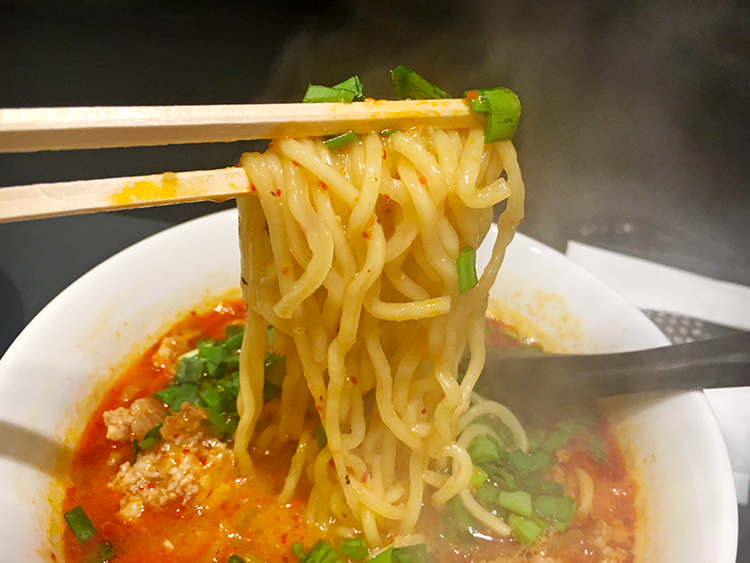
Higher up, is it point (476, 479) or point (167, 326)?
point (167, 326)

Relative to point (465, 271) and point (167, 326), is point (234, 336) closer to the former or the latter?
point (167, 326)

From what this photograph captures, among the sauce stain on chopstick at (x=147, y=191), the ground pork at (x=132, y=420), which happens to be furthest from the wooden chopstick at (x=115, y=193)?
the ground pork at (x=132, y=420)

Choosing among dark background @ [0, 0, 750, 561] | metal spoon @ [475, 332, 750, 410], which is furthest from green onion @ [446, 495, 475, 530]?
dark background @ [0, 0, 750, 561]

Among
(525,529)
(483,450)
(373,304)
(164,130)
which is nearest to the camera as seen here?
(164,130)

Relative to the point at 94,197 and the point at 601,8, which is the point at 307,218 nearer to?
the point at 94,197

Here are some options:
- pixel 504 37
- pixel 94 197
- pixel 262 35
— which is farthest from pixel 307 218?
pixel 504 37

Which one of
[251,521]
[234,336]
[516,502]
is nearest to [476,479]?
[516,502]

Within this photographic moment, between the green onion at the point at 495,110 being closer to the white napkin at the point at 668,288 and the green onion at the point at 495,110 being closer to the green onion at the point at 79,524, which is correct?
the green onion at the point at 79,524
